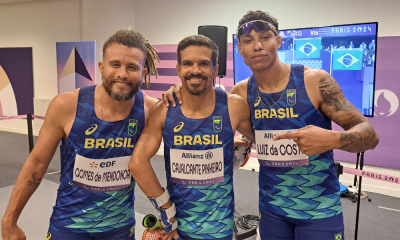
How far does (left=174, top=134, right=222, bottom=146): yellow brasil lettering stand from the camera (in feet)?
5.64

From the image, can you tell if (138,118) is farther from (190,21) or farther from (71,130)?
(190,21)

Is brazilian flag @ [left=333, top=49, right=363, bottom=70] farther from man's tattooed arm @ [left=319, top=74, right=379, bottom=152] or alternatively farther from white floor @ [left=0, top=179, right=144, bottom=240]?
white floor @ [left=0, top=179, right=144, bottom=240]

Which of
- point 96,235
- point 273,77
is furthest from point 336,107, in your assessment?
point 96,235

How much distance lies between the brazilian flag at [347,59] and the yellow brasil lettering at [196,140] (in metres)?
3.66

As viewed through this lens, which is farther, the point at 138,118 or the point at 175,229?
the point at 138,118

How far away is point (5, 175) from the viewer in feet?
17.7

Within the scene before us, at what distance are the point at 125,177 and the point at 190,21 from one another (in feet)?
17.7

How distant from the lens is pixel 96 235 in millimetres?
1784

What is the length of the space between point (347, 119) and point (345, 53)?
10.6 ft

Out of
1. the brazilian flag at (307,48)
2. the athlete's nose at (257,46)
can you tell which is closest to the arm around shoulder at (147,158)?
the athlete's nose at (257,46)

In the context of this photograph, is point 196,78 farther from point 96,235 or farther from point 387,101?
point 387,101

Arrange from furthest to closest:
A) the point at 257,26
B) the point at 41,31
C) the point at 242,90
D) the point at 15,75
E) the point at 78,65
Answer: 1. the point at 15,75
2. the point at 41,31
3. the point at 78,65
4. the point at 242,90
5. the point at 257,26

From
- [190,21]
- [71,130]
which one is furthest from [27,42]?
[71,130]

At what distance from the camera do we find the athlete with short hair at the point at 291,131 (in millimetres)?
1825
